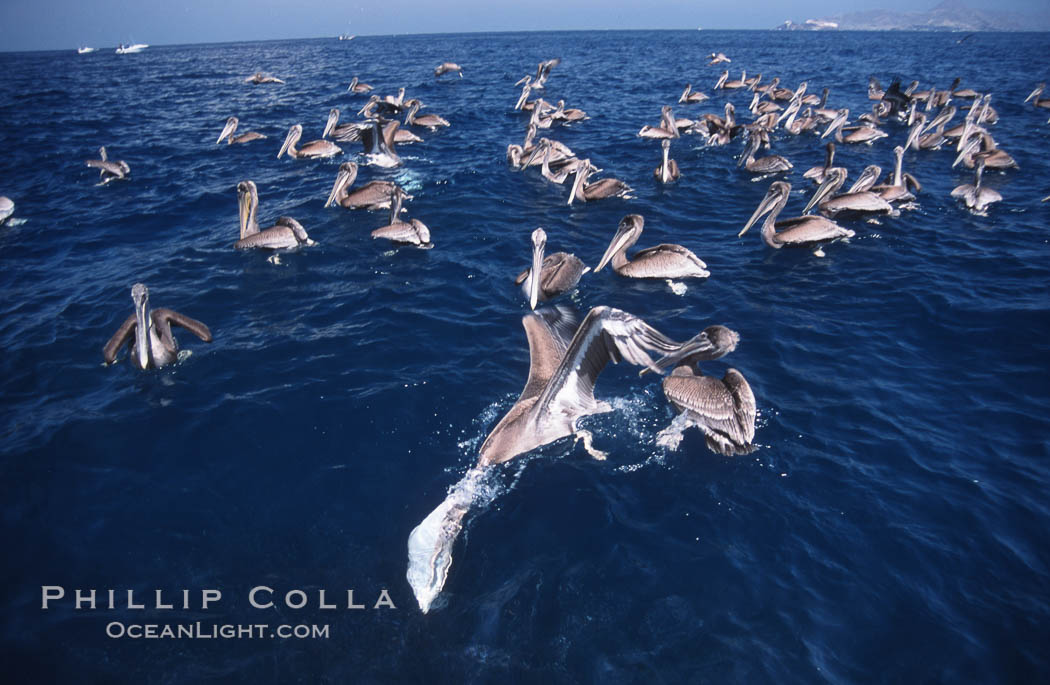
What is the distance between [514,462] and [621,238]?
6.03 m

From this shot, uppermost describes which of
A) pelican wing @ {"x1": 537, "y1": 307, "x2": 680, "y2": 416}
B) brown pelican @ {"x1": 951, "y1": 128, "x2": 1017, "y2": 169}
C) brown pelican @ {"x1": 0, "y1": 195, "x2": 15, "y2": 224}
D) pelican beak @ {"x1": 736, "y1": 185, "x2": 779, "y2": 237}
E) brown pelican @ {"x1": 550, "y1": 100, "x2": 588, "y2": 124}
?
brown pelican @ {"x1": 550, "y1": 100, "x2": 588, "y2": 124}

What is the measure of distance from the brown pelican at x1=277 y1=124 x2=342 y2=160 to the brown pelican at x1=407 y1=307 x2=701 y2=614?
52.4 feet

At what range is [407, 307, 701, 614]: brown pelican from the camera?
5.27 m

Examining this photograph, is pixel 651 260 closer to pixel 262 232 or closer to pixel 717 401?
pixel 717 401

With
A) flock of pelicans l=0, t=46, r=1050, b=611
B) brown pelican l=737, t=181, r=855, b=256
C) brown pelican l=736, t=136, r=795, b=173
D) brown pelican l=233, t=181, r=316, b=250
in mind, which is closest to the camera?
flock of pelicans l=0, t=46, r=1050, b=611

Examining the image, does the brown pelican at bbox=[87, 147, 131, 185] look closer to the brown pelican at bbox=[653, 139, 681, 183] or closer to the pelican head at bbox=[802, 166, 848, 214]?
the brown pelican at bbox=[653, 139, 681, 183]

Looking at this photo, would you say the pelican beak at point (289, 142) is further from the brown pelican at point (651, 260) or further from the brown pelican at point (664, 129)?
the brown pelican at point (651, 260)

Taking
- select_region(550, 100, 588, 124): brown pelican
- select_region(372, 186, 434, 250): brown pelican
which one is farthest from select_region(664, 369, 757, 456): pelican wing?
select_region(550, 100, 588, 124): brown pelican

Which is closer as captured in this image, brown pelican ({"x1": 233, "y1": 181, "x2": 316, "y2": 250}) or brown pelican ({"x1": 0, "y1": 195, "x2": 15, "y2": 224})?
brown pelican ({"x1": 233, "y1": 181, "x2": 316, "y2": 250})

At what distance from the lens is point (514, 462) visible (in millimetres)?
6746

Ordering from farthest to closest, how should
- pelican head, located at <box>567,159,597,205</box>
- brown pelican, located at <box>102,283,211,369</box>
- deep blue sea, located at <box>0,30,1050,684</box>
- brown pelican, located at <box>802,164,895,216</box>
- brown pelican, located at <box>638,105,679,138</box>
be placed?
brown pelican, located at <box>638,105,679,138</box> → pelican head, located at <box>567,159,597,205</box> → brown pelican, located at <box>802,164,895,216</box> → brown pelican, located at <box>102,283,211,369</box> → deep blue sea, located at <box>0,30,1050,684</box>

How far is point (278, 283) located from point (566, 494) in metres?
7.97

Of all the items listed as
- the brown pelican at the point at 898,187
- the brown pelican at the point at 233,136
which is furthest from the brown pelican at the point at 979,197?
the brown pelican at the point at 233,136

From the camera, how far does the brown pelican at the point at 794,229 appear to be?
39.8 feet
